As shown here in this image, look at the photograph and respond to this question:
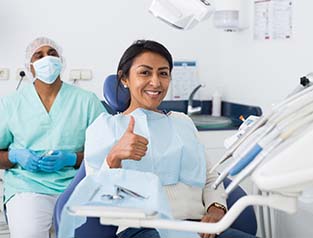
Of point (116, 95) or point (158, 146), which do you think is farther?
point (116, 95)

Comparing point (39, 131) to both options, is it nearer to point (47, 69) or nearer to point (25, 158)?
point (25, 158)

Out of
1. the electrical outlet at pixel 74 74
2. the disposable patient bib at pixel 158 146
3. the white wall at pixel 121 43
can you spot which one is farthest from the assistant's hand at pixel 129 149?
the electrical outlet at pixel 74 74

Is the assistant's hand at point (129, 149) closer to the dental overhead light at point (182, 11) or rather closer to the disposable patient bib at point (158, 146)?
the disposable patient bib at point (158, 146)

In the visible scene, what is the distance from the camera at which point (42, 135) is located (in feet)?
6.91

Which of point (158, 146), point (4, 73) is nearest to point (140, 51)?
point (158, 146)

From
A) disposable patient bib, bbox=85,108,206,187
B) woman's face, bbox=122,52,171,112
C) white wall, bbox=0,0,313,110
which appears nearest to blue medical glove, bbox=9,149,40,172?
disposable patient bib, bbox=85,108,206,187

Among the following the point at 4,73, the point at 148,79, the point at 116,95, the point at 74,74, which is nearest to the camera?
the point at 148,79

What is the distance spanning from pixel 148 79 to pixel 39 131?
667 millimetres

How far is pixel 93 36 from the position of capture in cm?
279

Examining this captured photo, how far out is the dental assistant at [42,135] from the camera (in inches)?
79.1

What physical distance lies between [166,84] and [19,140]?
0.79m

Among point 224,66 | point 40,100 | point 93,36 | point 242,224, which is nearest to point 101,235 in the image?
point 242,224

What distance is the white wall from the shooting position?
8.61ft

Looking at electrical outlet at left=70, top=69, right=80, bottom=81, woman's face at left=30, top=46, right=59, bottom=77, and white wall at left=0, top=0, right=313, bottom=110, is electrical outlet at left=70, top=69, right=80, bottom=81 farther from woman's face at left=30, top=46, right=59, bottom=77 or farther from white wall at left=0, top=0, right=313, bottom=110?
woman's face at left=30, top=46, right=59, bottom=77
